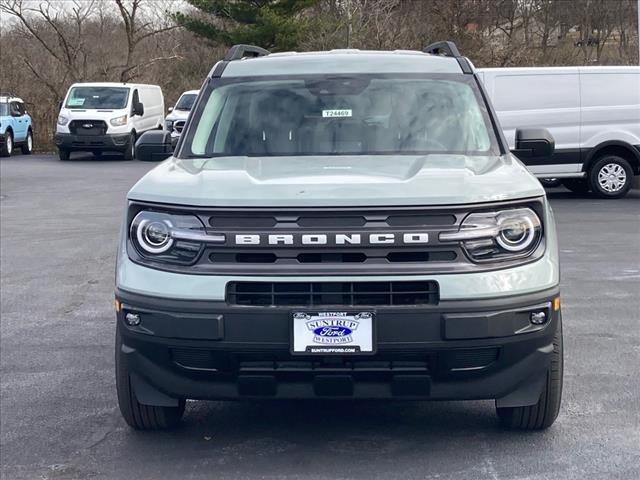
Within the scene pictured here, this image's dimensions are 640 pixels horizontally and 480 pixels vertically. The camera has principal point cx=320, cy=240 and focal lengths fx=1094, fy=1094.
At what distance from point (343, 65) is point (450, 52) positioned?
0.78m

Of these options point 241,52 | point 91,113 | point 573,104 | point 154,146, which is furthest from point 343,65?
point 91,113

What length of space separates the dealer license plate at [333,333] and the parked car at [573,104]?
40.6 ft

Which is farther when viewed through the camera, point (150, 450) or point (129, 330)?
point (150, 450)

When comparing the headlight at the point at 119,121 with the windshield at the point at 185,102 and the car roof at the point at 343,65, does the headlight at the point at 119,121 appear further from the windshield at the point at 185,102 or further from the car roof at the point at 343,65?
the car roof at the point at 343,65

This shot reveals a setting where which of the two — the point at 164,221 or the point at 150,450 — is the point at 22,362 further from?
the point at 164,221

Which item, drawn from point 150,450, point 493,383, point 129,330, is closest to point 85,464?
point 150,450

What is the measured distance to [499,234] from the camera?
4652mm

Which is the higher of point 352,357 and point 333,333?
point 333,333

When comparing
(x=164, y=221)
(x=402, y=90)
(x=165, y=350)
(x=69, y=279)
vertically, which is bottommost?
(x=69, y=279)

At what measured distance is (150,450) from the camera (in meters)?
5.08

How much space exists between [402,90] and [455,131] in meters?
0.44

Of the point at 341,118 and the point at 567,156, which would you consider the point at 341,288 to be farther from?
the point at 567,156

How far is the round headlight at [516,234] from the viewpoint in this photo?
466 centimetres

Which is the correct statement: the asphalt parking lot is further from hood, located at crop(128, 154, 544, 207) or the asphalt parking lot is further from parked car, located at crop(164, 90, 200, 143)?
parked car, located at crop(164, 90, 200, 143)
